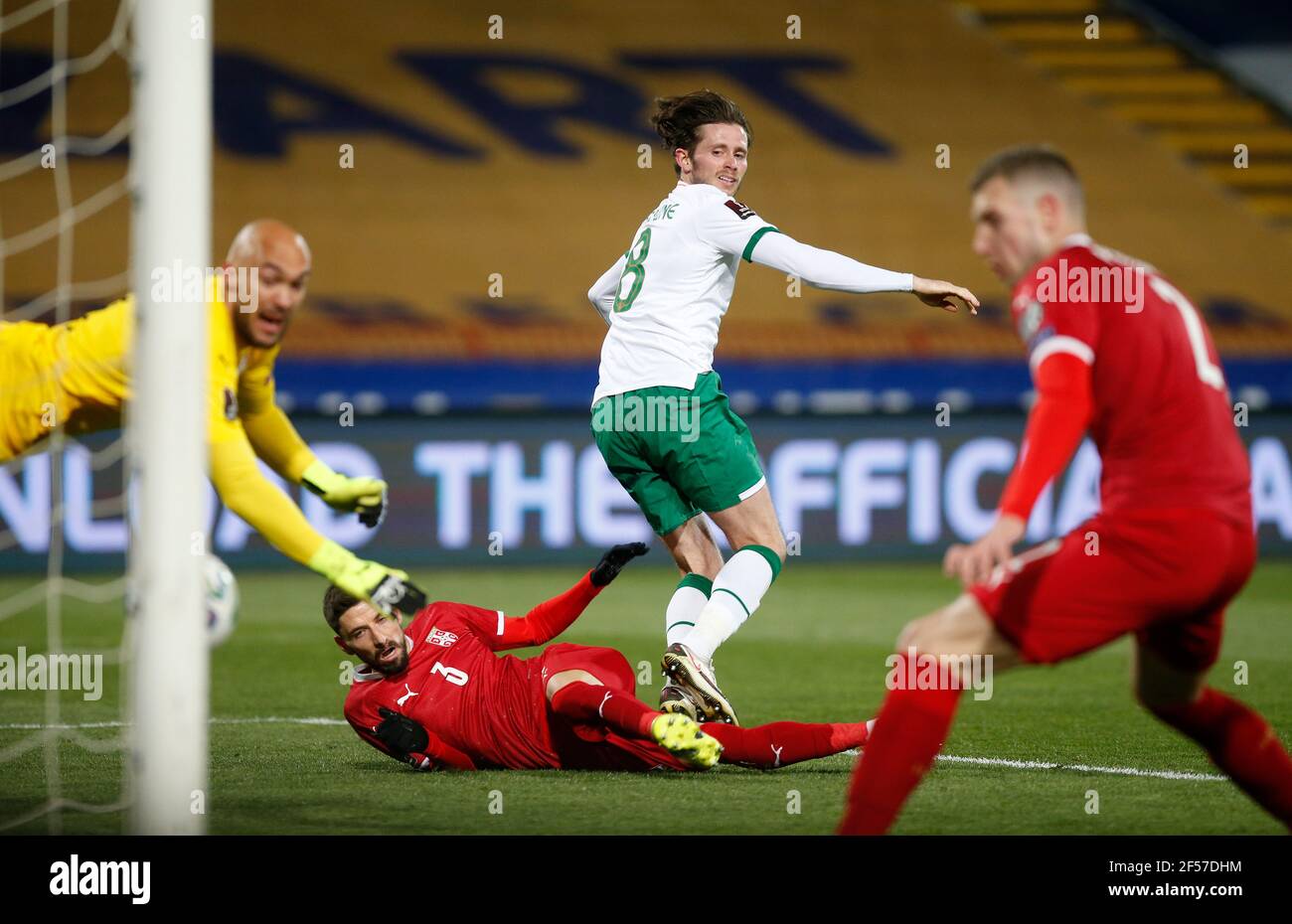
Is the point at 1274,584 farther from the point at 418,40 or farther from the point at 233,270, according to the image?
the point at 418,40

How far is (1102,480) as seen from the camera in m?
3.71

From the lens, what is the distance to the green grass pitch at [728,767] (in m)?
4.52

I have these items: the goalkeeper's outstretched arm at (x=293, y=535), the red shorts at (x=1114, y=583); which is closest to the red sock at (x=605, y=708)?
the goalkeeper's outstretched arm at (x=293, y=535)

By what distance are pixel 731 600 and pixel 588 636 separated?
3957 millimetres

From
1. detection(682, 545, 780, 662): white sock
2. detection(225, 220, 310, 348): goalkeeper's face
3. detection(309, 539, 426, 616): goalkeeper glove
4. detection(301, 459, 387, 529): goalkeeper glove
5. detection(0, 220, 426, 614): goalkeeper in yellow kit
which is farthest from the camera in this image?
detection(682, 545, 780, 662): white sock

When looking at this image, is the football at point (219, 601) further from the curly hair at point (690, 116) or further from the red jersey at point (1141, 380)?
the curly hair at point (690, 116)

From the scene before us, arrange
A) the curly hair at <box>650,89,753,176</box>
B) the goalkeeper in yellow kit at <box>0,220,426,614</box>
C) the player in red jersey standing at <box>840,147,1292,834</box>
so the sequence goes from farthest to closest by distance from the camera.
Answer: the curly hair at <box>650,89,753,176</box>, the goalkeeper in yellow kit at <box>0,220,426,614</box>, the player in red jersey standing at <box>840,147,1292,834</box>

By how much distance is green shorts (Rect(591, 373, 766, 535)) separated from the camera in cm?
561

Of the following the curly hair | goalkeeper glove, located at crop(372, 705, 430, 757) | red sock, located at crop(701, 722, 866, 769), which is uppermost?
the curly hair

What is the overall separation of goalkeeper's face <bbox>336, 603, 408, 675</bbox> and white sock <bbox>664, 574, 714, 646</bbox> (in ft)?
3.01

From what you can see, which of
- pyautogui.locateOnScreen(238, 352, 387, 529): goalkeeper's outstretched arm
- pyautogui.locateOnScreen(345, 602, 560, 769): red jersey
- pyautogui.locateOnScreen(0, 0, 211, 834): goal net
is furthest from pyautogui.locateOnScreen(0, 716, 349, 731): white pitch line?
pyautogui.locateOnScreen(238, 352, 387, 529): goalkeeper's outstretched arm

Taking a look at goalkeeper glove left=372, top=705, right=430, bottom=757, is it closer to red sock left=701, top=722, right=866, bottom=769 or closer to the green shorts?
red sock left=701, top=722, right=866, bottom=769

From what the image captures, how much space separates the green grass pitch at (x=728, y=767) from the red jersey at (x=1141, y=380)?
1178 millimetres

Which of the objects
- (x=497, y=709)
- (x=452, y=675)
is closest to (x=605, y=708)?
(x=497, y=709)
